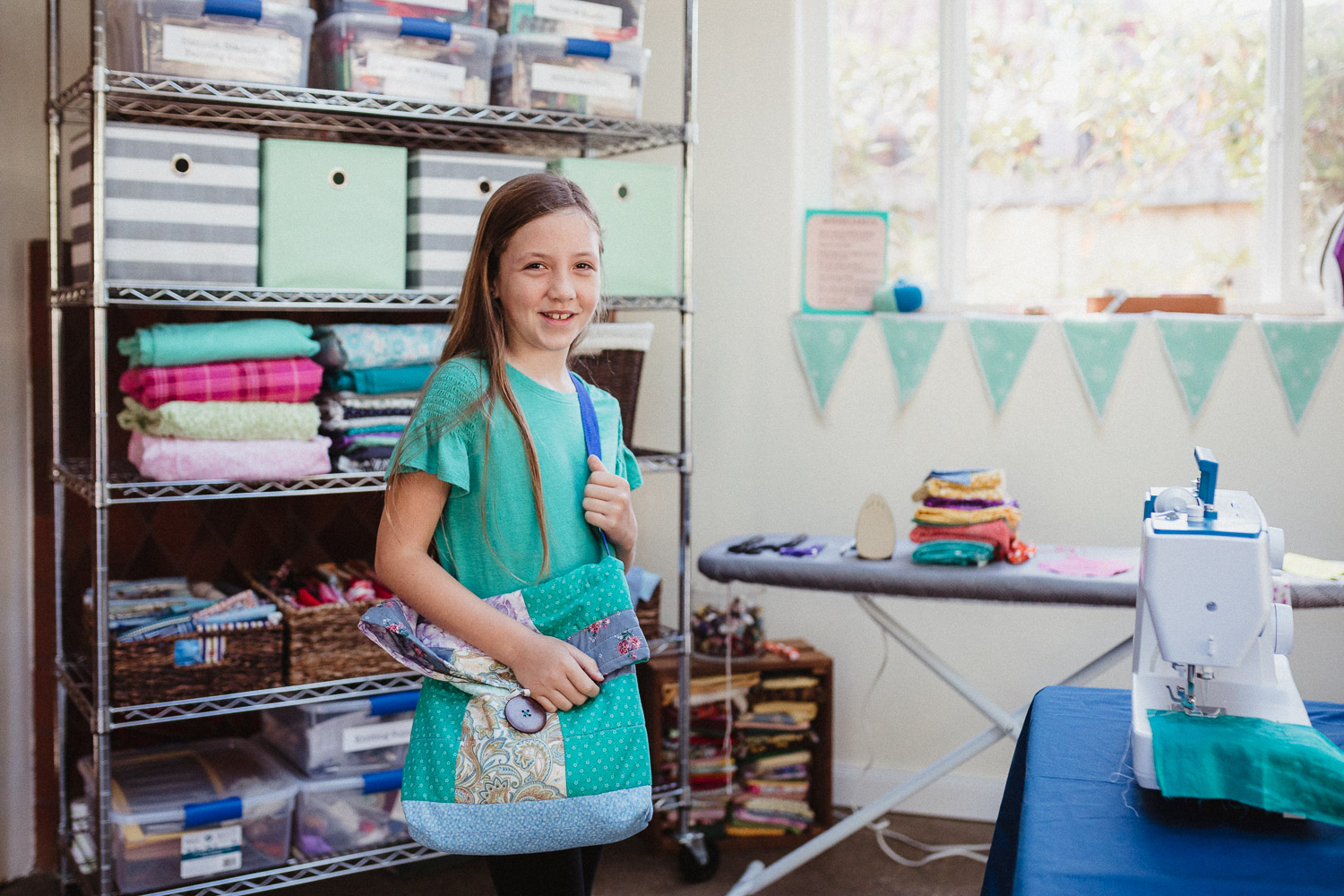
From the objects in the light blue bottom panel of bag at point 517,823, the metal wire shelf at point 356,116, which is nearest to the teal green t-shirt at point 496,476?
the light blue bottom panel of bag at point 517,823

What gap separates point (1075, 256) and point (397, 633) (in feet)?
7.20

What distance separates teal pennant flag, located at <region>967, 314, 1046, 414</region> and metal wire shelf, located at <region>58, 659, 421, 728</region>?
4.87 ft

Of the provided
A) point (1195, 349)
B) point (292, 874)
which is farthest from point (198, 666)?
point (1195, 349)

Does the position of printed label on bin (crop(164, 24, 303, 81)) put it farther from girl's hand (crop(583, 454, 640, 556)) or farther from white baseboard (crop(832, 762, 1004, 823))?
white baseboard (crop(832, 762, 1004, 823))

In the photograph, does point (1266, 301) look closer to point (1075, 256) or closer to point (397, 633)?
point (1075, 256)

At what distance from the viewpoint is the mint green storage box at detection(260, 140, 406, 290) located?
2.18 m

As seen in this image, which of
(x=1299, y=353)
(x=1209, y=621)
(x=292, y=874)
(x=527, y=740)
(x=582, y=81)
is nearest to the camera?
(x=1209, y=621)

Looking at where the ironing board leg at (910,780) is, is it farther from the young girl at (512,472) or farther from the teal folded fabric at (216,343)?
the teal folded fabric at (216,343)

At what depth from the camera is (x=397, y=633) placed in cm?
134

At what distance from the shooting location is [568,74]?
7.80 ft

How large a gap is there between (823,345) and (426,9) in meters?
1.22

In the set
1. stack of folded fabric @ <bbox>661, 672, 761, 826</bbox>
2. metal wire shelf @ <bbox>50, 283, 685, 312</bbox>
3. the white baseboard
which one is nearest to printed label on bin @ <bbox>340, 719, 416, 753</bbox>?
stack of folded fabric @ <bbox>661, 672, 761, 826</bbox>

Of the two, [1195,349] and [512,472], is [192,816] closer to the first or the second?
[512,472]

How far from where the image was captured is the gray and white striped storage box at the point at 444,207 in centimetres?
231
